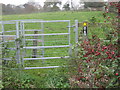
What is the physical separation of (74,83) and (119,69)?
3.12ft

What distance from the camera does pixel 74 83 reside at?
13.9 feet

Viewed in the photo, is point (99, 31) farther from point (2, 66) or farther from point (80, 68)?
point (2, 66)

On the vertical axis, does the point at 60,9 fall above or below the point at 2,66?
above

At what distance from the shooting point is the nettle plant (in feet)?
13.1

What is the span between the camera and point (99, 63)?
4363 mm

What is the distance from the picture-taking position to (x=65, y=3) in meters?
7.98

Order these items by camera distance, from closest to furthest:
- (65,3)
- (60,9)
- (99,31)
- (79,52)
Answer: (79,52) → (99,31) → (65,3) → (60,9)

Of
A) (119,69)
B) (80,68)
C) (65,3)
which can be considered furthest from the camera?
(65,3)

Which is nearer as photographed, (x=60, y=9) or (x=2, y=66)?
(x=2, y=66)

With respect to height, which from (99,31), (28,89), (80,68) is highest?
(99,31)

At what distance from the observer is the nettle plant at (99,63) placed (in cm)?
401

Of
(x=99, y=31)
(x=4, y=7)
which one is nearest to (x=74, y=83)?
(x=99, y=31)

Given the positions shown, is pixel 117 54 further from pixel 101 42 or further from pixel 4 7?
pixel 4 7

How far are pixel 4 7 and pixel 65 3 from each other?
233 centimetres
